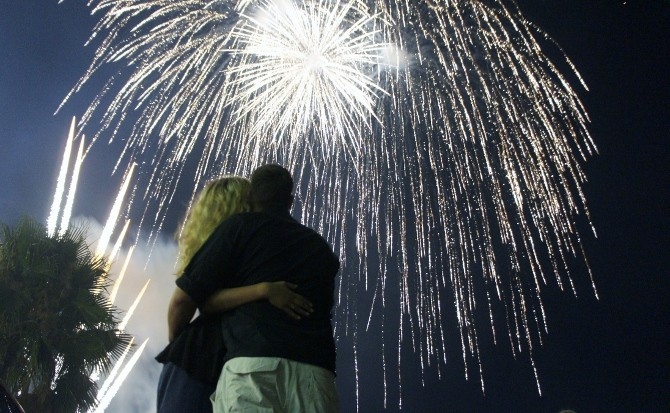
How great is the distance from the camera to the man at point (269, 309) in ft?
7.60

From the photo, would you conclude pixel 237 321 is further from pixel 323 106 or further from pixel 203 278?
pixel 323 106

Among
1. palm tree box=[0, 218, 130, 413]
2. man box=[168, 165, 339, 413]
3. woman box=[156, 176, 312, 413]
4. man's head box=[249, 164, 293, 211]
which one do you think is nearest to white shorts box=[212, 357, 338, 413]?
man box=[168, 165, 339, 413]

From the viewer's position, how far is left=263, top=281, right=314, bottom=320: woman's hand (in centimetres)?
246

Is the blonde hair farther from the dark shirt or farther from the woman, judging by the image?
the woman

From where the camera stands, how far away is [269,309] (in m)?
2.47

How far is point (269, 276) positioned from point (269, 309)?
154 millimetres

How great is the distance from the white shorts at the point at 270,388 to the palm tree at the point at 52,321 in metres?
11.1

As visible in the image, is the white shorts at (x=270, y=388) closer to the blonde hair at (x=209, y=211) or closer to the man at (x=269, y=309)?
the man at (x=269, y=309)

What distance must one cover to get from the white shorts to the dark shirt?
1.4 inches

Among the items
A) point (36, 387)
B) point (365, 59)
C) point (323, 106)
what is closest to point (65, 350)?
point (36, 387)

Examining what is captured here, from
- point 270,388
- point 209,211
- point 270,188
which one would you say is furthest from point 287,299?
point 209,211

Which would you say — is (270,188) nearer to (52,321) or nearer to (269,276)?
(269,276)

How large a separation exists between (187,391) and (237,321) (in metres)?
0.42

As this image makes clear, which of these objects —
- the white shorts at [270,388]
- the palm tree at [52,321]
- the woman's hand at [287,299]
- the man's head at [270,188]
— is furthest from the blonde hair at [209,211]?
the palm tree at [52,321]
